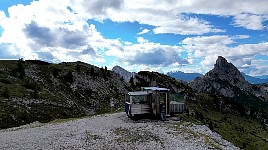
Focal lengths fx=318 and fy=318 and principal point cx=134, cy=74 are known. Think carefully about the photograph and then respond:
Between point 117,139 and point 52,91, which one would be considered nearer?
point 117,139

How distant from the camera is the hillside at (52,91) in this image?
69025 mm

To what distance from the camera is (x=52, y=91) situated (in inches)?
4023

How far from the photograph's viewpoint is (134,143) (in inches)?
1340

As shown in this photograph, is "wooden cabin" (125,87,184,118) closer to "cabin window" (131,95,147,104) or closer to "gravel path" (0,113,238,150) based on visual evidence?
"cabin window" (131,95,147,104)

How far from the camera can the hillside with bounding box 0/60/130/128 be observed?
69.0 meters

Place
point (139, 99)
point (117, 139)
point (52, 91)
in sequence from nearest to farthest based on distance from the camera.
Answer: point (117, 139) → point (139, 99) → point (52, 91)

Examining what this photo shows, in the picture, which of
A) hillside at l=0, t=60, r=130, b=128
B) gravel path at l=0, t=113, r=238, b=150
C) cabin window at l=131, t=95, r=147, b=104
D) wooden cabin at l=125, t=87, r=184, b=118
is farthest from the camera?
hillside at l=0, t=60, r=130, b=128

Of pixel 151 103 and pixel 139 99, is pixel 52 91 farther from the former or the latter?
pixel 151 103

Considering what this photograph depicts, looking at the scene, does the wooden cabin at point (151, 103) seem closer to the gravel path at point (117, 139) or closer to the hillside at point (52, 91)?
the gravel path at point (117, 139)

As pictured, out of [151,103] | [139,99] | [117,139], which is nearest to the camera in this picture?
[117,139]

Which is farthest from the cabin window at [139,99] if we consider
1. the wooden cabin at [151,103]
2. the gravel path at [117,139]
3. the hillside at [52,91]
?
the hillside at [52,91]

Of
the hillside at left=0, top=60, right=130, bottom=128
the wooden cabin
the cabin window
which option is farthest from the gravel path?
the hillside at left=0, top=60, right=130, bottom=128

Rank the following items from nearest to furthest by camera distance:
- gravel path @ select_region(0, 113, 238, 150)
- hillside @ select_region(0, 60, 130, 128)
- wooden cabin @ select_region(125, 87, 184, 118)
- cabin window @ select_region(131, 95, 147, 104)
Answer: gravel path @ select_region(0, 113, 238, 150)
wooden cabin @ select_region(125, 87, 184, 118)
cabin window @ select_region(131, 95, 147, 104)
hillside @ select_region(0, 60, 130, 128)

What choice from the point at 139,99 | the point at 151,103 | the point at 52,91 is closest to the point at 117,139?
the point at 151,103
